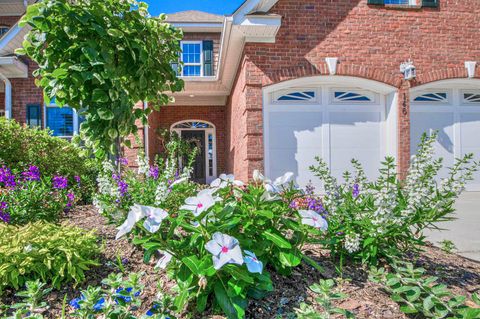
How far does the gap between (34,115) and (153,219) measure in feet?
35.8

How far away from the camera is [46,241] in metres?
2.19

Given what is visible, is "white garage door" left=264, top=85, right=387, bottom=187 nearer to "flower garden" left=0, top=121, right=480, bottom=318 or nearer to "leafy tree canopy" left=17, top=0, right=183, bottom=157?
"leafy tree canopy" left=17, top=0, right=183, bottom=157

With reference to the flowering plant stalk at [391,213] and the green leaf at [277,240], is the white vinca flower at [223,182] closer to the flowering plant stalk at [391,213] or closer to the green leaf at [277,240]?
the green leaf at [277,240]

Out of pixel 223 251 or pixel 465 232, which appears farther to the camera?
pixel 465 232

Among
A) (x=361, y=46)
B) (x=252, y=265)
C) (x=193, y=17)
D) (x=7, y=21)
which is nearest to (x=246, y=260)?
(x=252, y=265)

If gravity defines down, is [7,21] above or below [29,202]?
above

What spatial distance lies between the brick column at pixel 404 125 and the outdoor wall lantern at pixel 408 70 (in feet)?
0.60

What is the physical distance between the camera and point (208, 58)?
1227 centimetres

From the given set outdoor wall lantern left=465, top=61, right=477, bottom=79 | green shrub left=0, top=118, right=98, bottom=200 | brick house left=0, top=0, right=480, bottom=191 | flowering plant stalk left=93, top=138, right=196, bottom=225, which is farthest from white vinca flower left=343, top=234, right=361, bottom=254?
outdoor wall lantern left=465, top=61, right=477, bottom=79

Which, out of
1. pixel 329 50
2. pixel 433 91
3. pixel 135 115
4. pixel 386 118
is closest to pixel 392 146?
pixel 386 118

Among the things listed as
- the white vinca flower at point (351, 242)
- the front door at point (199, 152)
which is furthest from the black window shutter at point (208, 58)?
the white vinca flower at point (351, 242)

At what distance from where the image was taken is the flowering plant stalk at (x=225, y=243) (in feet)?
5.24

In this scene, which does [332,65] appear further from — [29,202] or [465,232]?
[29,202]

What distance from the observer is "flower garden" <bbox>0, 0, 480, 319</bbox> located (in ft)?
5.42
